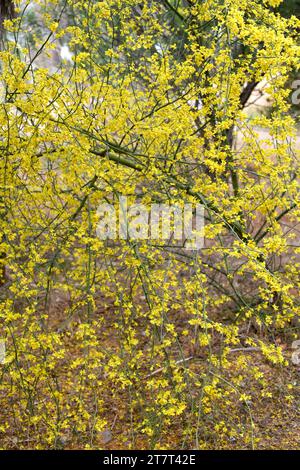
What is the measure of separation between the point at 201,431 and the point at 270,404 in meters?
0.79

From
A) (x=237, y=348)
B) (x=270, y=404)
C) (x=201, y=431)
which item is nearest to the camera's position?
(x=201, y=431)

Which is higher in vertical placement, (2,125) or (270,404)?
(2,125)

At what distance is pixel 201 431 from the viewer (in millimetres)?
3811

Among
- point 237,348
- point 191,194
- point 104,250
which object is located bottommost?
point 237,348

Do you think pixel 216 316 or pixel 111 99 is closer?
pixel 111 99

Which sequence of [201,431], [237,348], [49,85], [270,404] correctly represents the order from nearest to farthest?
[49,85] → [201,431] → [270,404] → [237,348]

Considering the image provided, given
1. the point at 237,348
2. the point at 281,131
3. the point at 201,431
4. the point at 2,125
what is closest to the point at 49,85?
the point at 2,125

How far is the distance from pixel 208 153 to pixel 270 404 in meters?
2.24

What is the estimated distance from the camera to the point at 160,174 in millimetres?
3572
